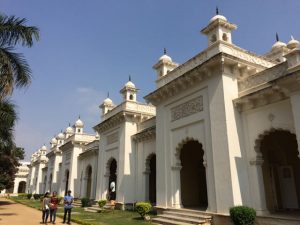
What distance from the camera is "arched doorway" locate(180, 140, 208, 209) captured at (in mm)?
14695

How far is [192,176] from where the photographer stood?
1505 centimetres

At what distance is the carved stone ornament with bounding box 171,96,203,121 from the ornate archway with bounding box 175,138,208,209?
209 centimetres

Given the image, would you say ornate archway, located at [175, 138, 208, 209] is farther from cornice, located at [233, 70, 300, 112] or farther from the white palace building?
cornice, located at [233, 70, 300, 112]

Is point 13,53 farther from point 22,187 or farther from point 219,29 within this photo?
point 22,187

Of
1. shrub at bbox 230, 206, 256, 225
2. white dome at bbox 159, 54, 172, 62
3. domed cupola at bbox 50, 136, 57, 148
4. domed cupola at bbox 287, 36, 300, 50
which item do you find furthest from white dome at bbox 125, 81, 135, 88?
domed cupola at bbox 50, 136, 57, 148

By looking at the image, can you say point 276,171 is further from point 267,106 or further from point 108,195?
point 108,195

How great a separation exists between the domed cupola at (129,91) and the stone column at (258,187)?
10761mm

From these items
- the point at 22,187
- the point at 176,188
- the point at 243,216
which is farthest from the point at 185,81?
the point at 22,187

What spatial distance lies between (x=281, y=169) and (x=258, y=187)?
8.73 ft

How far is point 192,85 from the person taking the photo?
12344mm

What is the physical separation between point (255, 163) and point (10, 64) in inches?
387

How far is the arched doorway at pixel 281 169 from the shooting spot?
36.3 ft

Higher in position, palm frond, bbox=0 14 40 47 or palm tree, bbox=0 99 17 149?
palm frond, bbox=0 14 40 47

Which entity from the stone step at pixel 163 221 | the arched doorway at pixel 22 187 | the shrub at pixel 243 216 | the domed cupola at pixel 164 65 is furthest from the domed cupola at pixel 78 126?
the arched doorway at pixel 22 187
